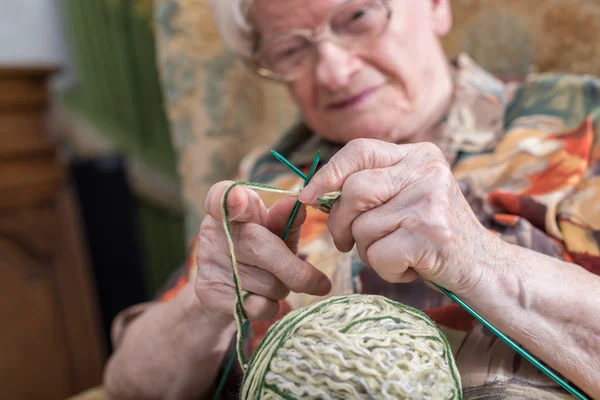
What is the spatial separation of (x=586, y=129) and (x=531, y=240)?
241mm

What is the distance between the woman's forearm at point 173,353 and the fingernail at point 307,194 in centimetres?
23

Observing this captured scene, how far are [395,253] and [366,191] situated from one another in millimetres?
65

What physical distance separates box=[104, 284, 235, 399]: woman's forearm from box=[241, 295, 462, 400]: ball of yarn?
21 cm

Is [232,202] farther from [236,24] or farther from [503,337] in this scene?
[236,24]

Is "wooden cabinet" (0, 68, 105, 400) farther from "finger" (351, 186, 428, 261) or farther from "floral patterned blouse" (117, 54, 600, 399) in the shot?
"finger" (351, 186, 428, 261)

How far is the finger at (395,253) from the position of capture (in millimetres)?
456

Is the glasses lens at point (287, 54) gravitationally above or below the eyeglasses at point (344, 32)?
below

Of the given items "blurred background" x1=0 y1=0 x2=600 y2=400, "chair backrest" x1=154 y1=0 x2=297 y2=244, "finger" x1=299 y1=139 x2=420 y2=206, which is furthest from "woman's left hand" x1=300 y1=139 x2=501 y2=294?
"chair backrest" x1=154 y1=0 x2=297 y2=244

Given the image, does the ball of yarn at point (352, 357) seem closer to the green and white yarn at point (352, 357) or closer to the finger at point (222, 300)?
the green and white yarn at point (352, 357)

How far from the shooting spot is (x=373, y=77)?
775 millimetres

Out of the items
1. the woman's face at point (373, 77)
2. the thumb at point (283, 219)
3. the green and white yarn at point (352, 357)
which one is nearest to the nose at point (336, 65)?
the woman's face at point (373, 77)

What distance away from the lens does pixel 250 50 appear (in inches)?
38.2

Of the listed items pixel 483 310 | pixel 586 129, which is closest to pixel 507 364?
pixel 483 310

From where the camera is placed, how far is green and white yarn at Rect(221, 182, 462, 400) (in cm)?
39
